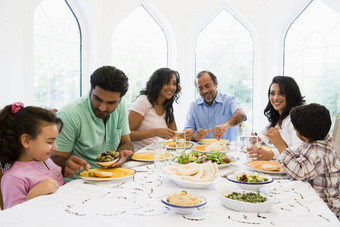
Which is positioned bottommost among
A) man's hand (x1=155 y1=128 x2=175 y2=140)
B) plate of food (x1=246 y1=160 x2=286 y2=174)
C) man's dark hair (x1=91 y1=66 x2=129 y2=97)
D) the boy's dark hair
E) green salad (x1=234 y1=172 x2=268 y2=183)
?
plate of food (x1=246 y1=160 x2=286 y2=174)

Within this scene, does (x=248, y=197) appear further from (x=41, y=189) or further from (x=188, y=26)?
(x=188, y=26)

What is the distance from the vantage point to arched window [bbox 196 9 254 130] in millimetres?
4945

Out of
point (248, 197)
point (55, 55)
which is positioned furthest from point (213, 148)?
point (55, 55)

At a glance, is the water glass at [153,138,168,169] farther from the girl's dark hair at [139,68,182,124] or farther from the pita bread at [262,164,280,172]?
the girl's dark hair at [139,68,182,124]

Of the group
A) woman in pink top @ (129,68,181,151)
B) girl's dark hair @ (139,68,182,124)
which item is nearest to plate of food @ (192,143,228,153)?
woman in pink top @ (129,68,181,151)

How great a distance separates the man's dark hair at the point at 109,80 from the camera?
1815 mm

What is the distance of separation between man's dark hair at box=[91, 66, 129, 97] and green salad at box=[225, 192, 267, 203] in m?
1.01

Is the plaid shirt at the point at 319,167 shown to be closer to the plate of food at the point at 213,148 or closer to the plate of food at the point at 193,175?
the plate of food at the point at 193,175

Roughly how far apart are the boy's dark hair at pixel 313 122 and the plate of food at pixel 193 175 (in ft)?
2.00

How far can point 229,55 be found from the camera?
5027 mm

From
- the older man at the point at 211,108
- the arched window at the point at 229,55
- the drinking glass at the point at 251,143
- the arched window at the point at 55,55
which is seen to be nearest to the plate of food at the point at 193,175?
the drinking glass at the point at 251,143

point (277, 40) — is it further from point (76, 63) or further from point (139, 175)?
point (139, 175)

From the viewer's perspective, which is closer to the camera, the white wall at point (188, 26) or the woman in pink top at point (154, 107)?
the woman in pink top at point (154, 107)

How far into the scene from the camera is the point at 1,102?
2.52 metres
